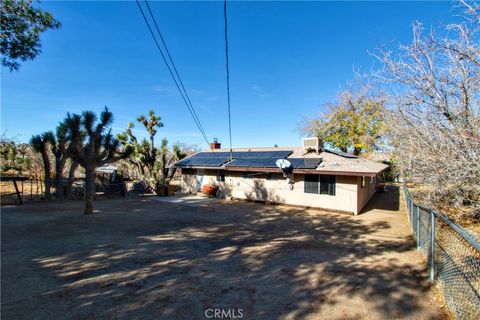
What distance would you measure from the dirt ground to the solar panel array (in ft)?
14.7

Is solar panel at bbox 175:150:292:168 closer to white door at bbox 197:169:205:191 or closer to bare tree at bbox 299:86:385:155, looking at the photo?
white door at bbox 197:169:205:191

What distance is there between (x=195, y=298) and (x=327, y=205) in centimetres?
1058

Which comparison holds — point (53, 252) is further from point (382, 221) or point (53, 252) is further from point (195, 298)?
point (382, 221)

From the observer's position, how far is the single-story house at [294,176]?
41.7ft

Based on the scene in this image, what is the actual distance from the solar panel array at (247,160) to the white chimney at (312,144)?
1.16 m

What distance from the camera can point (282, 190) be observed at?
14.9 metres

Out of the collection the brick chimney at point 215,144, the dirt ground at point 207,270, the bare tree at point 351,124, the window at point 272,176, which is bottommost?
the dirt ground at point 207,270

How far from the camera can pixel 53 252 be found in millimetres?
6531

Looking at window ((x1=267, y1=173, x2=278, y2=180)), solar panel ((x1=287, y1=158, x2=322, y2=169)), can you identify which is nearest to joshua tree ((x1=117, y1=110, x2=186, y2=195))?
window ((x1=267, y1=173, x2=278, y2=180))

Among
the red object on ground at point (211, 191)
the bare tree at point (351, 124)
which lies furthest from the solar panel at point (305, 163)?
the bare tree at point (351, 124)

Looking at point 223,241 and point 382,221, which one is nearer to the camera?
point 223,241

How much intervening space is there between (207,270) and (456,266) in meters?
→ 4.63

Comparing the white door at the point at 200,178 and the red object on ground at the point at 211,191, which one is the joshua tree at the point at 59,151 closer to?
the white door at the point at 200,178

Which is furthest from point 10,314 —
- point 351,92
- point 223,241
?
point 351,92
